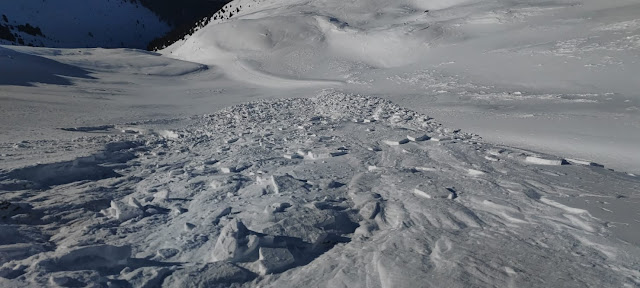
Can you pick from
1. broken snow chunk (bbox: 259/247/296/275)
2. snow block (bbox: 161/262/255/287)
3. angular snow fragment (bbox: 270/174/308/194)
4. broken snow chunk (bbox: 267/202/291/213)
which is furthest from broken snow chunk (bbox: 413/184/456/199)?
snow block (bbox: 161/262/255/287)

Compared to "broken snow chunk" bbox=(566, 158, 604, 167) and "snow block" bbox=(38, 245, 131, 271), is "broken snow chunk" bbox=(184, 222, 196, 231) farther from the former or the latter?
"broken snow chunk" bbox=(566, 158, 604, 167)

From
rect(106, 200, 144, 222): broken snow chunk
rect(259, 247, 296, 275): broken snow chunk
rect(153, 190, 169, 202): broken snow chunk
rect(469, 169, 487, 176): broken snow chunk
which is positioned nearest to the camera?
rect(259, 247, 296, 275): broken snow chunk

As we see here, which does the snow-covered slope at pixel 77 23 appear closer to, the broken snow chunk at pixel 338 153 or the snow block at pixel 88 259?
the broken snow chunk at pixel 338 153

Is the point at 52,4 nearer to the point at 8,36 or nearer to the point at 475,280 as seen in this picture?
the point at 8,36

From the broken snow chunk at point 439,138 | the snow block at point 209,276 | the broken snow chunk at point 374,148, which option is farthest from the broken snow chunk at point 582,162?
the snow block at point 209,276

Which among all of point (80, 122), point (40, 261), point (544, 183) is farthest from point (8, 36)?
point (544, 183)
